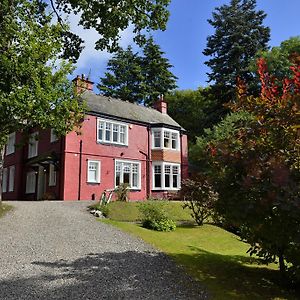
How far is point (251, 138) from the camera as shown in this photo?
7797 millimetres

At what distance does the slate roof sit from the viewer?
28.9 meters

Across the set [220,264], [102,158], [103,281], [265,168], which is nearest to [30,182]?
[102,158]

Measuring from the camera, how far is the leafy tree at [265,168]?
6.44 meters

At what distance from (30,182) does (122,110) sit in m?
9.98

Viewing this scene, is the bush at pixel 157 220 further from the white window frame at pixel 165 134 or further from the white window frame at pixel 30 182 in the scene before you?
the white window frame at pixel 30 182

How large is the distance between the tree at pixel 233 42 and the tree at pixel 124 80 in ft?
40.6

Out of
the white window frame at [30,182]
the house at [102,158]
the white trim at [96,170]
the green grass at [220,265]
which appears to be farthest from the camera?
the white window frame at [30,182]

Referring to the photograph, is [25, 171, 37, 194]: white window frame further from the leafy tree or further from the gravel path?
Answer: the leafy tree

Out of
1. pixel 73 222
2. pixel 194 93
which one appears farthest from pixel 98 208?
pixel 194 93

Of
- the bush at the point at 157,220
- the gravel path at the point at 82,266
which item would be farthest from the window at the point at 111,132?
the gravel path at the point at 82,266

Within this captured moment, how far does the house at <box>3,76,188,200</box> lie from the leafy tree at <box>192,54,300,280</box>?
18460 mm

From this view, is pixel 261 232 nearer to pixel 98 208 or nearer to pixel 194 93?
pixel 98 208

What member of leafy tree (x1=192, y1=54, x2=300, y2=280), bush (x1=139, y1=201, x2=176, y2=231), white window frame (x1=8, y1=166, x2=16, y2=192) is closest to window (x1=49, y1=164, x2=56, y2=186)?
white window frame (x1=8, y1=166, x2=16, y2=192)

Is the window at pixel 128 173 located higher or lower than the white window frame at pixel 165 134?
lower
